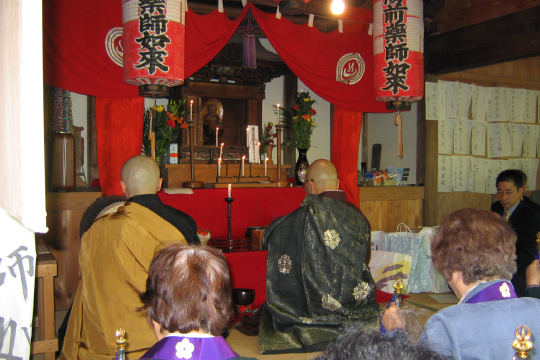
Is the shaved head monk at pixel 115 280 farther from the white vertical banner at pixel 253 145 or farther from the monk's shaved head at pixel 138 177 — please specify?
the white vertical banner at pixel 253 145

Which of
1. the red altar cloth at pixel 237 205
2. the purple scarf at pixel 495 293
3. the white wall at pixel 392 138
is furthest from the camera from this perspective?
the white wall at pixel 392 138

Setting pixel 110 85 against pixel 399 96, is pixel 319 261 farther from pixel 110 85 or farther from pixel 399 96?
pixel 110 85

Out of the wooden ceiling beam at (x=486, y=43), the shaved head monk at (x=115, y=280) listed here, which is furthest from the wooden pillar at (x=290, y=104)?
the shaved head monk at (x=115, y=280)

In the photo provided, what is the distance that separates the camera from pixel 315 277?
3.37 metres

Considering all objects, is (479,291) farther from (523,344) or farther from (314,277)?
(314,277)

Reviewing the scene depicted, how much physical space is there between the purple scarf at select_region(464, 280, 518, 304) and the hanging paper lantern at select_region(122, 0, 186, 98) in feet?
9.52

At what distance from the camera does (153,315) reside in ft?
4.34

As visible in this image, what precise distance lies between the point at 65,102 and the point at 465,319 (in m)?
4.65

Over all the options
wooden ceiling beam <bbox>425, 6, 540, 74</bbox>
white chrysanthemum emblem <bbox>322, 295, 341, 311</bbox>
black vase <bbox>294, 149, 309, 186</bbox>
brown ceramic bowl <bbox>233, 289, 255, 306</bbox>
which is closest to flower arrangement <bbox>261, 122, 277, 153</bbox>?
black vase <bbox>294, 149, 309, 186</bbox>

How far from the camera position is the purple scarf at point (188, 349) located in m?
1.18

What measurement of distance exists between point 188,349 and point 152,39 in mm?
2951

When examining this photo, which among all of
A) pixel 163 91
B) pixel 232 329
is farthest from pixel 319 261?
pixel 163 91

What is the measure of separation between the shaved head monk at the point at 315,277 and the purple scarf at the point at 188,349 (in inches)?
86.4

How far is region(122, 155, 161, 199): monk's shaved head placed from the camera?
2.79 metres
